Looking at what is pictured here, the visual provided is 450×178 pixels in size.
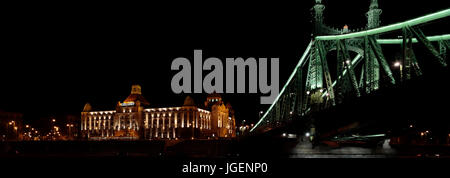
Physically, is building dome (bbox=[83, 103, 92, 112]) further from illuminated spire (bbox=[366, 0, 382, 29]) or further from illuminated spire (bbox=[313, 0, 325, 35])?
illuminated spire (bbox=[366, 0, 382, 29])

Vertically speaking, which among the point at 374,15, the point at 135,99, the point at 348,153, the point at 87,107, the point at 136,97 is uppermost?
the point at 374,15

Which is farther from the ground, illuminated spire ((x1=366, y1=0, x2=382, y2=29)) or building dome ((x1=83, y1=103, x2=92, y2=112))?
illuminated spire ((x1=366, y1=0, x2=382, y2=29))


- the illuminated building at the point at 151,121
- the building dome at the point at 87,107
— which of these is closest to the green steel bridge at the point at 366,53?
the illuminated building at the point at 151,121

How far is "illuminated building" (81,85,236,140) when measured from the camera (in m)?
111

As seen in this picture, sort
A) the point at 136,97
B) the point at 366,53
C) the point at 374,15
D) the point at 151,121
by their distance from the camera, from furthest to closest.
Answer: the point at 136,97, the point at 151,121, the point at 374,15, the point at 366,53

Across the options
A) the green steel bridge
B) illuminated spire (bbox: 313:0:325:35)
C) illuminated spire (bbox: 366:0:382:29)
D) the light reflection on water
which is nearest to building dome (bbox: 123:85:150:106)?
the light reflection on water

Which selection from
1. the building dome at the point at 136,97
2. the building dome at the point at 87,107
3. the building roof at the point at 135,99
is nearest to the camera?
the building roof at the point at 135,99

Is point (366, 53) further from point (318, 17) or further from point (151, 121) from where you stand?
point (151, 121)

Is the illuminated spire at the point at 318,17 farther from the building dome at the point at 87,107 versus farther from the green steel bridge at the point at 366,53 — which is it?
the building dome at the point at 87,107

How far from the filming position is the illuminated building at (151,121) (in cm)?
11088

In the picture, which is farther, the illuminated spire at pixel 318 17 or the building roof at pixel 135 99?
the building roof at pixel 135 99

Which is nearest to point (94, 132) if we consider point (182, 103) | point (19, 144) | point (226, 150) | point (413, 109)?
point (182, 103)

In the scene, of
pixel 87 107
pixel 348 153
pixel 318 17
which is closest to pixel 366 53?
pixel 318 17

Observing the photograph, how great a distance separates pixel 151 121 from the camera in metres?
116
